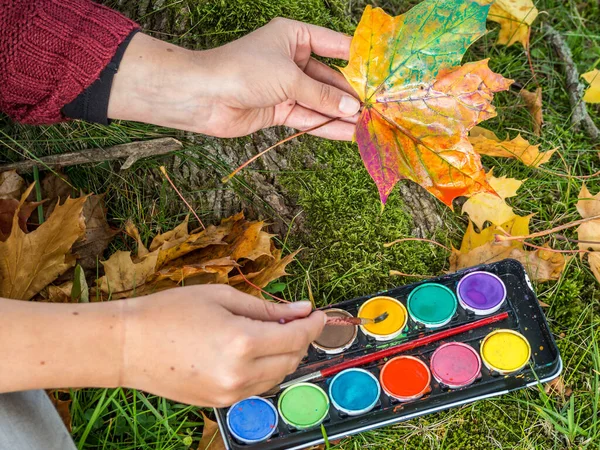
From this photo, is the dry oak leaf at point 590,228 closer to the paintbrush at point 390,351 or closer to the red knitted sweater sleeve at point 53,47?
the paintbrush at point 390,351

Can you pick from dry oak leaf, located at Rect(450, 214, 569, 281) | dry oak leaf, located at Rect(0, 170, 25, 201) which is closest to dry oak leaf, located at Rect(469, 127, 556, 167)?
dry oak leaf, located at Rect(450, 214, 569, 281)

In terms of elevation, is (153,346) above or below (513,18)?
below

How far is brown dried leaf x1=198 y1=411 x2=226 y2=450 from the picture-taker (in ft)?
5.50

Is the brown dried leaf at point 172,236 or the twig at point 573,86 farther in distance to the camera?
the twig at point 573,86

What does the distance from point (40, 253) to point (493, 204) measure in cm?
132

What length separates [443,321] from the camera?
1688 mm

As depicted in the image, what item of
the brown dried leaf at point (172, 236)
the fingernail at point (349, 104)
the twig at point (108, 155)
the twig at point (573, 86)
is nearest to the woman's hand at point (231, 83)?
the fingernail at point (349, 104)

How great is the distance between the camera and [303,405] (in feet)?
5.30

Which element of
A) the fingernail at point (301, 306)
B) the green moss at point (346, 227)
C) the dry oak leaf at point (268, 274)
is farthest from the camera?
the green moss at point (346, 227)

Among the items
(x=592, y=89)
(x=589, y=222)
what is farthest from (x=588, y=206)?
(x=592, y=89)

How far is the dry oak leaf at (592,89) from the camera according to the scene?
205 cm

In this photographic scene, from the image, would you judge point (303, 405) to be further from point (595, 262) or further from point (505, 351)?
point (595, 262)

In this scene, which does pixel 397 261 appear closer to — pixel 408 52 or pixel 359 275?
pixel 359 275

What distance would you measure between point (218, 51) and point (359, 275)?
773 millimetres
